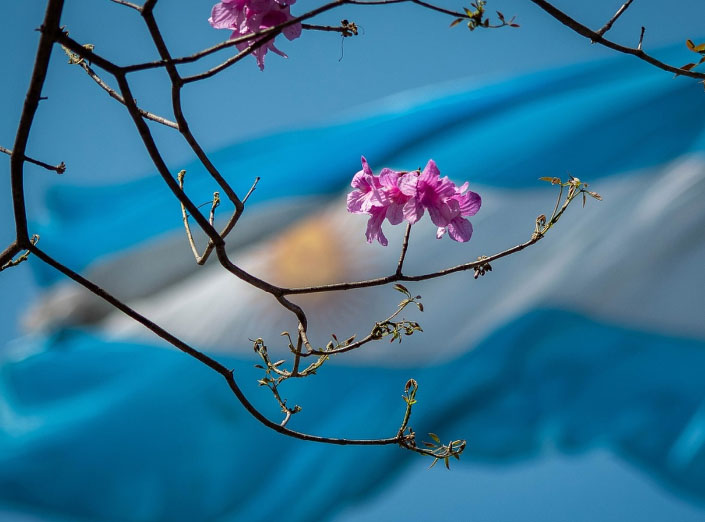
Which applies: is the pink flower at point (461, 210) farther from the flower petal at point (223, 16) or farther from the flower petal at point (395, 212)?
the flower petal at point (223, 16)

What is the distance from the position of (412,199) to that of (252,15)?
1.05 feet

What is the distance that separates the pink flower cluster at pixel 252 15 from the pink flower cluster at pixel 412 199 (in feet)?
0.70

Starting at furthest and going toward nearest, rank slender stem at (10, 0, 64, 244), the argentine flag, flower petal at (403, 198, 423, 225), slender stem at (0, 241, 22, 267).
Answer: the argentine flag → flower petal at (403, 198, 423, 225) → slender stem at (0, 241, 22, 267) → slender stem at (10, 0, 64, 244)

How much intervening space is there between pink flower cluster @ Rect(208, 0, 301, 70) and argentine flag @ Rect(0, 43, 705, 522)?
11.1 feet

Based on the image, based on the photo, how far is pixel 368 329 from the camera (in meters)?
4.56


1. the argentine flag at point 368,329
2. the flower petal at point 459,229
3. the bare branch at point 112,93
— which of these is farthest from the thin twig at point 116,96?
the argentine flag at point 368,329

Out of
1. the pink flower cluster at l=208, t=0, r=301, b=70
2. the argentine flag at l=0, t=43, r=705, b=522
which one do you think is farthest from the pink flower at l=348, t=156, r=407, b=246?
the argentine flag at l=0, t=43, r=705, b=522

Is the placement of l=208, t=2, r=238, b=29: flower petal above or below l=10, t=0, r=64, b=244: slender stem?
above

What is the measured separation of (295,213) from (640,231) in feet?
6.67

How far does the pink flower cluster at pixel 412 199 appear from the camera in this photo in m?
1.12

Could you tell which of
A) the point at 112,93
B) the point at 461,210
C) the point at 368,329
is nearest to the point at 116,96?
the point at 112,93

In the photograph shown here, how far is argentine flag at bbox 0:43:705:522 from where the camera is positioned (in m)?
4.20

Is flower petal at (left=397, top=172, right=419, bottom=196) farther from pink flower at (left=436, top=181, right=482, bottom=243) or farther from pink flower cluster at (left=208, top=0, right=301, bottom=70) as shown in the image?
pink flower cluster at (left=208, top=0, right=301, bottom=70)

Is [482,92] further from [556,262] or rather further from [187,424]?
[187,424]
